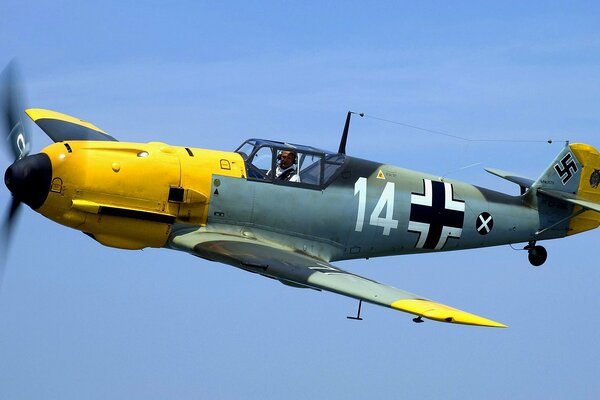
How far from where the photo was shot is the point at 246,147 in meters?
19.7

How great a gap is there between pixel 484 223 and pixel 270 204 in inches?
163

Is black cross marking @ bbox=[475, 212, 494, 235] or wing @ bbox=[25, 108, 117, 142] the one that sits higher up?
wing @ bbox=[25, 108, 117, 142]

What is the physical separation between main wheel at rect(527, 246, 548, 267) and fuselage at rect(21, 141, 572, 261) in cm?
90

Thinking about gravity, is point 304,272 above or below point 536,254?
below

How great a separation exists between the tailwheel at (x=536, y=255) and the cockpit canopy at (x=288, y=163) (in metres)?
4.30

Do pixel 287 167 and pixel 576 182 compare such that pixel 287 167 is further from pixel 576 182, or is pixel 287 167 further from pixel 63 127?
pixel 576 182

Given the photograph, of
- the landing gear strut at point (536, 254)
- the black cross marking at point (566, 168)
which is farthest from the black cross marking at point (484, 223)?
the black cross marking at point (566, 168)

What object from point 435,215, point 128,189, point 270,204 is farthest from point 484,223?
point 128,189

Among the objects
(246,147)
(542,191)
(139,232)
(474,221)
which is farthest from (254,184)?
(542,191)

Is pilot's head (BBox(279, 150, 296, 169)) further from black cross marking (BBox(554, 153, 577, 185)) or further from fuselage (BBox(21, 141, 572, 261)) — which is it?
black cross marking (BBox(554, 153, 577, 185))

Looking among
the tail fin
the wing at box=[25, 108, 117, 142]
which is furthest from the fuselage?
the wing at box=[25, 108, 117, 142]


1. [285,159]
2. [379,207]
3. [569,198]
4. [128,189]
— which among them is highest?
[569,198]

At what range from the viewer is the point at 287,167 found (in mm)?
19625

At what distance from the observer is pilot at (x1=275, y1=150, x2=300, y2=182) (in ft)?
64.2
